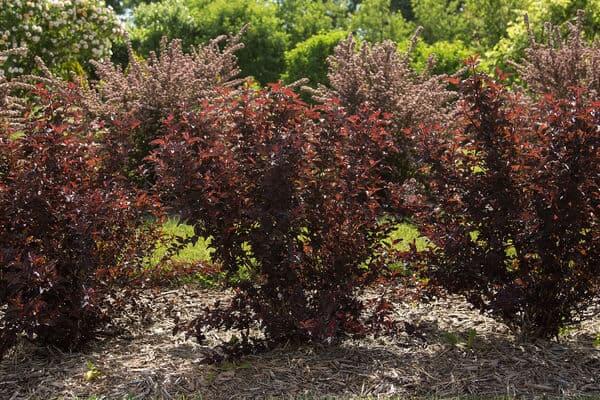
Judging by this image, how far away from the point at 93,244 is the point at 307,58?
14.3m

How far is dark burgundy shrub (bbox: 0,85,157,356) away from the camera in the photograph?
4160mm

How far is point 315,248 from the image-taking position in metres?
4.43

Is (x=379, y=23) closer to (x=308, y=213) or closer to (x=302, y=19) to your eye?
(x=302, y=19)

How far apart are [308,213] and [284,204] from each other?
19 cm

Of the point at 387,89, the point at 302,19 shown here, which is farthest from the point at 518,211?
the point at 302,19

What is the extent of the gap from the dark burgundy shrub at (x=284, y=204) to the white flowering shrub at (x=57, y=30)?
8.82m

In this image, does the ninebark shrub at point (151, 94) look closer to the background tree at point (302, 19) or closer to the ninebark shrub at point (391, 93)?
the ninebark shrub at point (391, 93)

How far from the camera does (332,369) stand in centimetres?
414

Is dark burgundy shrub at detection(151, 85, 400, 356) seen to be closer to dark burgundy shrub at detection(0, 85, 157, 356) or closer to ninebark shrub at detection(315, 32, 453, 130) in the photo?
dark burgundy shrub at detection(0, 85, 157, 356)

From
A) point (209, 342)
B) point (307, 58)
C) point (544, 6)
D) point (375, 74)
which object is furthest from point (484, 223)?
point (307, 58)

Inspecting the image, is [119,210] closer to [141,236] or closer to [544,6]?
[141,236]

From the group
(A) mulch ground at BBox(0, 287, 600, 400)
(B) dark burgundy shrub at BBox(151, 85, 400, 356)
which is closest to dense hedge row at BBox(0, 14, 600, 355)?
(B) dark burgundy shrub at BBox(151, 85, 400, 356)

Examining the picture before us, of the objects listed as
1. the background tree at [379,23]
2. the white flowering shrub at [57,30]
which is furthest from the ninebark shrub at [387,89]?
the background tree at [379,23]

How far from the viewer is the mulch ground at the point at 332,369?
394cm
